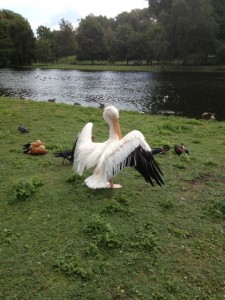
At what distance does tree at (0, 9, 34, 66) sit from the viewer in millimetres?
88062

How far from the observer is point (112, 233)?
245 inches

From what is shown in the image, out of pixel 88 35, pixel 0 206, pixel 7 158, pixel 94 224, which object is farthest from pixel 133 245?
pixel 88 35

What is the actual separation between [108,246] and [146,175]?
183cm

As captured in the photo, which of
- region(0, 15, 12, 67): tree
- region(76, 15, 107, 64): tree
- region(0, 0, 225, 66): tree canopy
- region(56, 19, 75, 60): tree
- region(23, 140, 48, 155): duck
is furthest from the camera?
region(56, 19, 75, 60): tree

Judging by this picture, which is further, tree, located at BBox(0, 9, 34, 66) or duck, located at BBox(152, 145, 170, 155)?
tree, located at BBox(0, 9, 34, 66)

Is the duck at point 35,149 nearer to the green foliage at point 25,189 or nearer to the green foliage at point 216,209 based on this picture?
the green foliage at point 25,189

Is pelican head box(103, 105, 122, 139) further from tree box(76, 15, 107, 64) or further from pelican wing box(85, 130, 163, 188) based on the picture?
tree box(76, 15, 107, 64)

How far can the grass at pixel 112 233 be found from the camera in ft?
17.0

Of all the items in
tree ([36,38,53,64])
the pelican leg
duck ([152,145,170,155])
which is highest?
tree ([36,38,53,64])

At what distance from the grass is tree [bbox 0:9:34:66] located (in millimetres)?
84739

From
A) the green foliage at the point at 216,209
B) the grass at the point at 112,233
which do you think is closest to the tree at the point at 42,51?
the grass at the point at 112,233

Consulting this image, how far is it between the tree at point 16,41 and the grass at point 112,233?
84.7m

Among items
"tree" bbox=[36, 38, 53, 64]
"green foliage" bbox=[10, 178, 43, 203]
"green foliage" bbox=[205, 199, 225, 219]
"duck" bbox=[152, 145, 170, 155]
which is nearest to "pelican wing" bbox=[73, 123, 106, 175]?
"green foliage" bbox=[10, 178, 43, 203]

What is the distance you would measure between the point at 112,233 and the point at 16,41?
9100 cm
